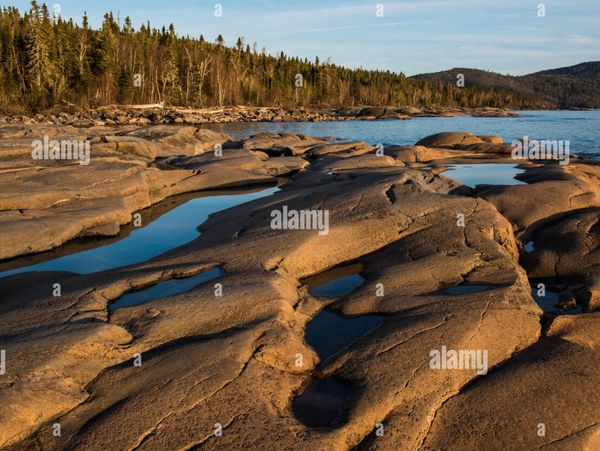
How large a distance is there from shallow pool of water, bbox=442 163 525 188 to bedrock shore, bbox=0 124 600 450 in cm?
382

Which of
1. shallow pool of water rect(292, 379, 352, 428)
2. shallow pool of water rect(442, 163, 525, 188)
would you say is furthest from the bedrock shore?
shallow pool of water rect(442, 163, 525, 188)

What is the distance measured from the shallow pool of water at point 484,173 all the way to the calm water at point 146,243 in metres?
7.68

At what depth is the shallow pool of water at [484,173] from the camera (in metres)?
17.0

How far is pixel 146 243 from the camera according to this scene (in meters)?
12.6

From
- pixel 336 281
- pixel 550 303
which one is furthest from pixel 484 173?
pixel 336 281

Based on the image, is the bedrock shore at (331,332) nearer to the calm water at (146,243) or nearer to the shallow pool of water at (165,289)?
the shallow pool of water at (165,289)

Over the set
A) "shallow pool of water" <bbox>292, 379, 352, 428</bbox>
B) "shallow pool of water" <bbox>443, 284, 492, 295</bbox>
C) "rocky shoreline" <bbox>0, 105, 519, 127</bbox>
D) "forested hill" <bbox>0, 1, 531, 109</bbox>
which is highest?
"forested hill" <bbox>0, 1, 531, 109</bbox>

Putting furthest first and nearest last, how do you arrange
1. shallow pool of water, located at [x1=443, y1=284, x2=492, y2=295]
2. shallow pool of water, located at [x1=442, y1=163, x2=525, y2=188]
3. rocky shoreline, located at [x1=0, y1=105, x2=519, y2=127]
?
rocky shoreline, located at [x1=0, y1=105, x2=519, y2=127]
shallow pool of water, located at [x1=442, y1=163, x2=525, y2=188]
shallow pool of water, located at [x1=443, y1=284, x2=492, y2=295]

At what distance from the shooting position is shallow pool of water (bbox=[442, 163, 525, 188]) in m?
17.0

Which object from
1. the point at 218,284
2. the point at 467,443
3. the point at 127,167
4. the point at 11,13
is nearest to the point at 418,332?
the point at 467,443

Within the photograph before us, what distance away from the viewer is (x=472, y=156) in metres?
24.1

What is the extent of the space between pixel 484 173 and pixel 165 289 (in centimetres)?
1425

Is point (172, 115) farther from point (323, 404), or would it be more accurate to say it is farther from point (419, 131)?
point (323, 404)

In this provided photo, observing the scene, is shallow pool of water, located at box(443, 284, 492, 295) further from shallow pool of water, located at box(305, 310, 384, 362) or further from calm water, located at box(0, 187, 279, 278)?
calm water, located at box(0, 187, 279, 278)
